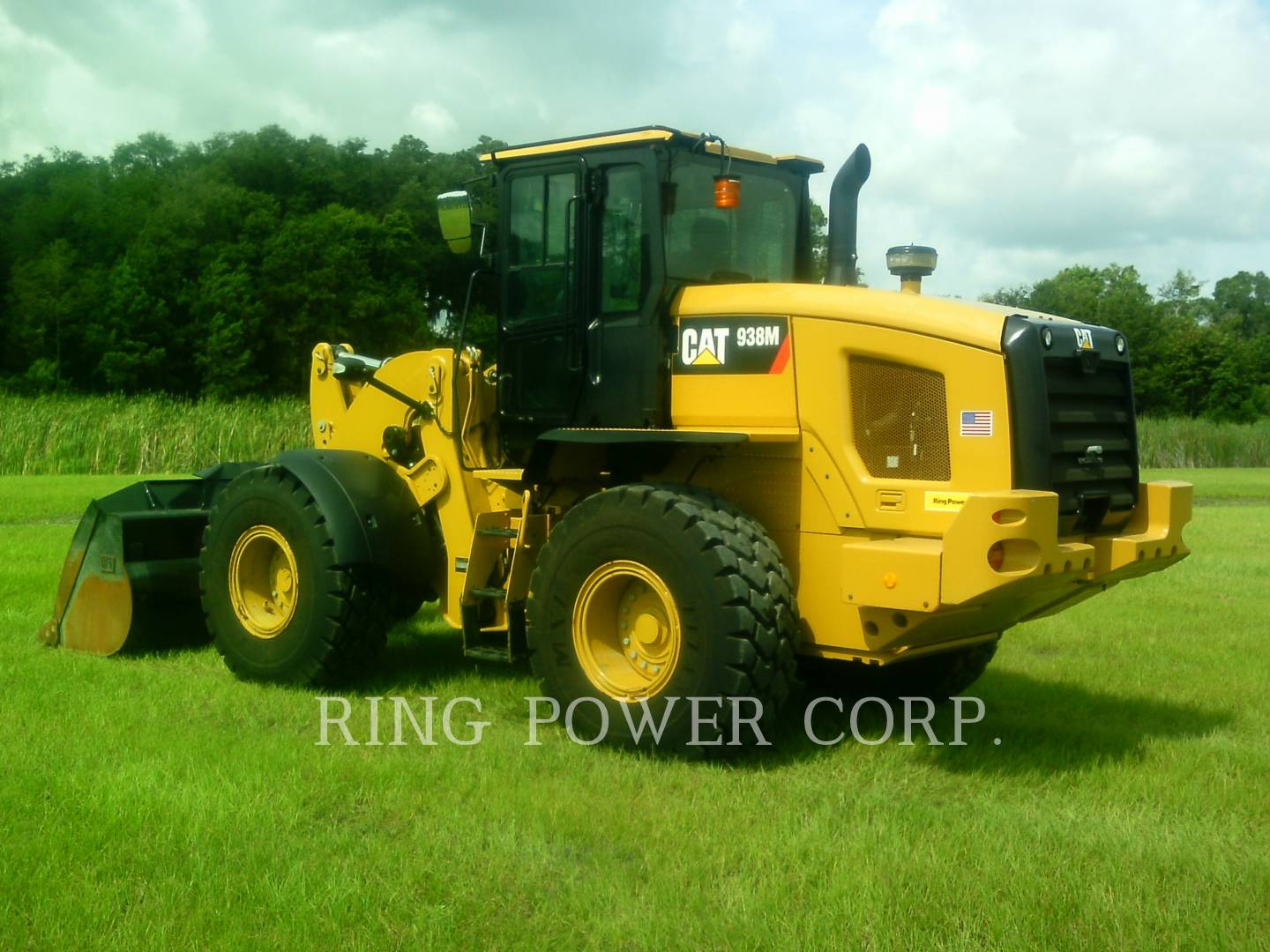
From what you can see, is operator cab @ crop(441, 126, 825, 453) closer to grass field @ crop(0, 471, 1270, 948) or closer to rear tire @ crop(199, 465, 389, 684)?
rear tire @ crop(199, 465, 389, 684)

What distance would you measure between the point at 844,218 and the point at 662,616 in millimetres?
2461

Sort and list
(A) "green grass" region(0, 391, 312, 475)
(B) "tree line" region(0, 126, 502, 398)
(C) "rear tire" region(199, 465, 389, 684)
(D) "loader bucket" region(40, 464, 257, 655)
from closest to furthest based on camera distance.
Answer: (C) "rear tire" region(199, 465, 389, 684), (D) "loader bucket" region(40, 464, 257, 655), (A) "green grass" region(0, 391, 312, 475), (B) "tree line" region(0, 126, 502, 398)

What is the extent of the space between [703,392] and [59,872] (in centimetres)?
352

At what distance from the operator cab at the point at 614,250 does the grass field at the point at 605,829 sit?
1.70 m

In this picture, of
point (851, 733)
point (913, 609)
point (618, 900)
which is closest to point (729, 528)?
point (913, 609)

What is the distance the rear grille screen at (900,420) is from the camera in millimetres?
6098

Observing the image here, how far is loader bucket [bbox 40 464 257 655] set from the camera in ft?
27.6

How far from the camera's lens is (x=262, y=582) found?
8.01 m

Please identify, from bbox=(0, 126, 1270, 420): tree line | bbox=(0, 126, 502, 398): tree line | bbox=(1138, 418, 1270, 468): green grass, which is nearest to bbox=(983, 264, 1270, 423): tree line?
bbox=(0, 126, 1270, 420): tree line

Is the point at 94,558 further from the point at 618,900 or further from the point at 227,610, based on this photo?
the point at 618,900

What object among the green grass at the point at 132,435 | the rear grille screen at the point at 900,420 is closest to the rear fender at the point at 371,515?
the rear grille screen at the point at 900,420

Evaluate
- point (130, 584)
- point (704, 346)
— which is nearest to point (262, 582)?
point (130, 584)

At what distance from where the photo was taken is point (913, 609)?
572 centimetres

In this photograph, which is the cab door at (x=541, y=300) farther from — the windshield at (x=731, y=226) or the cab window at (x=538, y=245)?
the windshield at (x=731, y=226)
